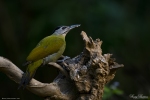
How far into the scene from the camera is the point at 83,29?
353 inches

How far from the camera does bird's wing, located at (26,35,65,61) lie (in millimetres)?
4878

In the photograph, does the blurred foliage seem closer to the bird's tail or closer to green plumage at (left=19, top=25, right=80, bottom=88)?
green plumage at (left=19, top=25, right=80, bottom=88)

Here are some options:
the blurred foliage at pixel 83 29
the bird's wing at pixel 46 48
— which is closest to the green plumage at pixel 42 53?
the bird's wing at pixel 46 48

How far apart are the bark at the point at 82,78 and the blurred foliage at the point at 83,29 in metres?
3.62

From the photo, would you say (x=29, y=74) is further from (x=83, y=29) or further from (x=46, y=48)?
(x=83, y=29)

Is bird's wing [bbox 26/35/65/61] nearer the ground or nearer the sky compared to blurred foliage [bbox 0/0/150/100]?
nearer the ground

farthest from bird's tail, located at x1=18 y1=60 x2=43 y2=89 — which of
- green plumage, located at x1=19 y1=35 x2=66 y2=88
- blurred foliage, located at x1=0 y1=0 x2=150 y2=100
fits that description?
blurred foliage, located at x1=0 y1=0 x2=150 y2=100

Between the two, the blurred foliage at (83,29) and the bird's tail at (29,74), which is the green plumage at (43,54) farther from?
the blurred foliage at (83,29)

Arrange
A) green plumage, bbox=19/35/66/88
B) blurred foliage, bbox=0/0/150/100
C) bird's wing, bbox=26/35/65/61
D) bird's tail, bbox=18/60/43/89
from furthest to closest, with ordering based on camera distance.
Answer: blurred foliage, bbox=0/0/150/100
bird's wing, bbox=26/35/65/61
green plumage, bbox=19/35/66/88
bird's tail, bbox=18/60/43/89

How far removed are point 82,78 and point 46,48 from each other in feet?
2.20

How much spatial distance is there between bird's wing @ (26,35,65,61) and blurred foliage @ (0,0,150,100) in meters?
3.16

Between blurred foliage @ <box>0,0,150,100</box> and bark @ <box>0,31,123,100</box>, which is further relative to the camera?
blurred foliage @ <box>0,0,150,100</box>

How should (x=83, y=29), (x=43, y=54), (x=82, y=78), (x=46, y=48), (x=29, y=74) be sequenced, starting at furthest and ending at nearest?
(x=83, y=29) < (x=46, y=48) < (x=43, y=54) < (x=82, y=78) < (x=29, y=74)

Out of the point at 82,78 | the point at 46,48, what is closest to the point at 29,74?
the point at 82,78
